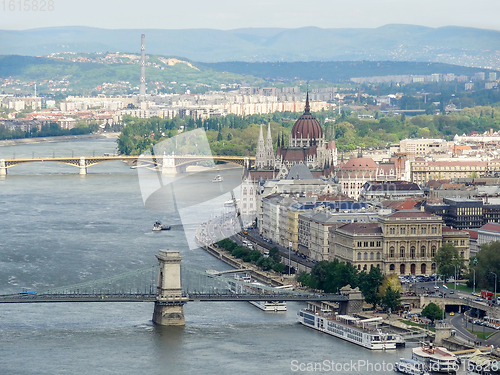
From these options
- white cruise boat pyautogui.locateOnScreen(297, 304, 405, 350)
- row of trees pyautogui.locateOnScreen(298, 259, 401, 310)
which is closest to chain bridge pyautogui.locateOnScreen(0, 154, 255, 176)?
row of trees pyautogui.locateOnScreen(298, 259, 401, 310)

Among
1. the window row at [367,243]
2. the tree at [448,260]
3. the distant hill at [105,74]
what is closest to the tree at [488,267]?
the tree at [448,260]

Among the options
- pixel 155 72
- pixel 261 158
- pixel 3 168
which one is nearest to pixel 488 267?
pixel 261 158

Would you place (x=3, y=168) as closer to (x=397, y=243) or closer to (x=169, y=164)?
(x=169, y=164)

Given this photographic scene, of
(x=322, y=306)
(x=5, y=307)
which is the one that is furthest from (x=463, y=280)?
(x=5, y=307)

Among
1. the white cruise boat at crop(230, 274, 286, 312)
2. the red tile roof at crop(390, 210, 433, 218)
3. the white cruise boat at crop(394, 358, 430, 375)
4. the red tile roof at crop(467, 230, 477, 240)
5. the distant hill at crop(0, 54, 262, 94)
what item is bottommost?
the white cruise boat at crop(394, 358, 430, 375)

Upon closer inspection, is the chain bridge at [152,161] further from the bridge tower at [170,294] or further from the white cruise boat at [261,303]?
the bridge tower at [170,294]

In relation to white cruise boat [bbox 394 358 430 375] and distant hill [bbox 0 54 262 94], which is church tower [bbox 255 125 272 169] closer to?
white cruise boat [bbox 394 358 430 375]
